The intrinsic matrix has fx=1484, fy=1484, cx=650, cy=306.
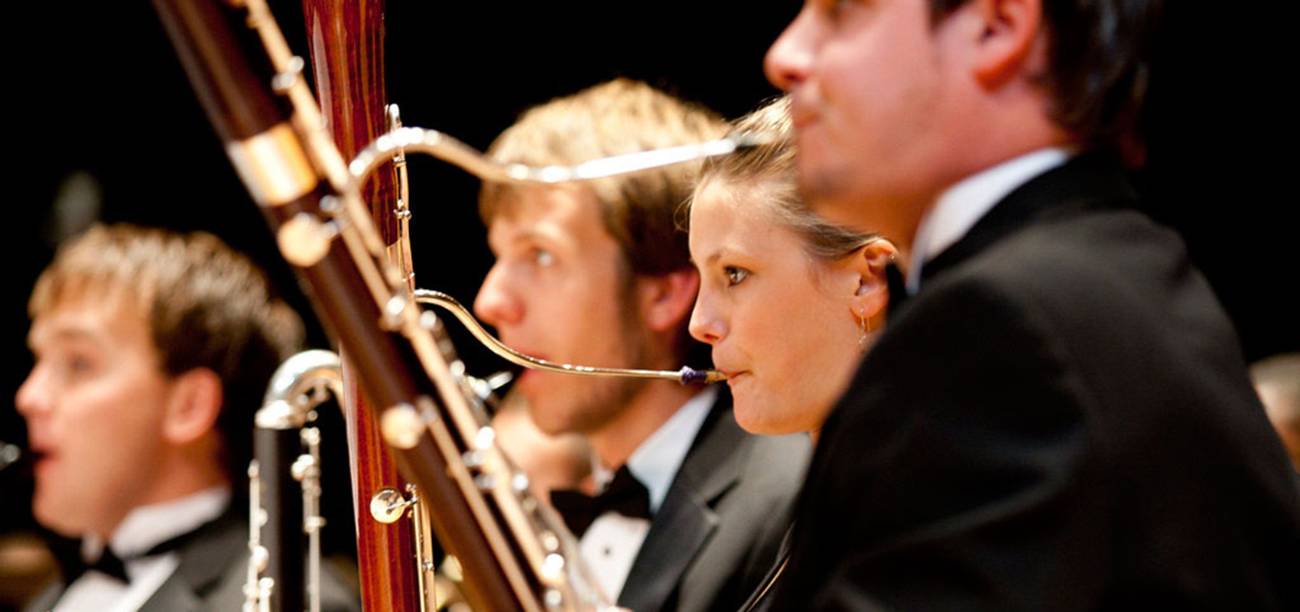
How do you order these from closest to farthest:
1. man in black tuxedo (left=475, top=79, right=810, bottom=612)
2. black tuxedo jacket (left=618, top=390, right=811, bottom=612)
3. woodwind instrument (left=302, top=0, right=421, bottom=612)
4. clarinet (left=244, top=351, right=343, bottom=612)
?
woodwind instrument (left=302, top=0, right=421, bottom=612)
clarinet (left=244, top=351, right=343, bottom=612)
black tuxedo jacket (left=618, top=390, right=811, bottom=612)
man in black tuxedo (left=475, top=79, right=810, bottom=612)

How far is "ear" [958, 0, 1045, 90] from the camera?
2.89 feet

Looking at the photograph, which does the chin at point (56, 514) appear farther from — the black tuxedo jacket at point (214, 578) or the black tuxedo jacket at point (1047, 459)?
the black tuxedo jacket at point (1047, 459)

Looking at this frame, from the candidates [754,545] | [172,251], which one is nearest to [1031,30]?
[754,545]

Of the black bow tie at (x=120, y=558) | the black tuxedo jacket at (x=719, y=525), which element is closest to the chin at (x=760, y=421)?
the black tuxedo jacket at (x=719, y=525)

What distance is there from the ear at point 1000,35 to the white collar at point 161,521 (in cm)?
187

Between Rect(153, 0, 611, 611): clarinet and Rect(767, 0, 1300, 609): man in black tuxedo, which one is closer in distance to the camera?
Rect(767, 0, 1300, 609): man in black tuxedo

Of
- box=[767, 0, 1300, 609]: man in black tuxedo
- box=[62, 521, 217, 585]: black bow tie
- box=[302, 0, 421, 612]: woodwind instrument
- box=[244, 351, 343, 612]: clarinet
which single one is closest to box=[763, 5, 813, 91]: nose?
box=[767, 0, 1300, 609]: man in black tuxedo

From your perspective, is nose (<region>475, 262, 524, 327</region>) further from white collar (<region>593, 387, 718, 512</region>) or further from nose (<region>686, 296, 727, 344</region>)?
nose (<region>686, 296, 727, 344</region>)

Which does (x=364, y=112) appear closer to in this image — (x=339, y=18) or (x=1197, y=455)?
(x=339, y=18)

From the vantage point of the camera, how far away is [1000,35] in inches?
34.9

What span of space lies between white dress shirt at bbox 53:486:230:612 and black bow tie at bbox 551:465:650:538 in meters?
0.61

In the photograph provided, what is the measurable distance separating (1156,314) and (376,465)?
77 cm

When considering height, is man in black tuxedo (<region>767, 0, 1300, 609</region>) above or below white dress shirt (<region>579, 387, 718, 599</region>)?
above

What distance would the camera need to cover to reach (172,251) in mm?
2592
